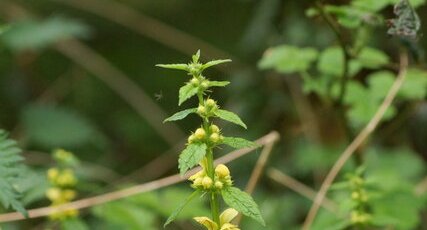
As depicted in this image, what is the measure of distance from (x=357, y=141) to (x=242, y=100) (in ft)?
3.41

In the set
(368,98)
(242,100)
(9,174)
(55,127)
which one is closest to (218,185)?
(9,174)

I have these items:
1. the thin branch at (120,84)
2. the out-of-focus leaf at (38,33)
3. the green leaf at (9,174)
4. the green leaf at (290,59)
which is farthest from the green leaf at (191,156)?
the thin branch at (120,84)

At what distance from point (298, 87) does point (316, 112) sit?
122 mm

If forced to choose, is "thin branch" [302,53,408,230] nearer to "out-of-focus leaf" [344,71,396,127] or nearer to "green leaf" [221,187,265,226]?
"out-of-focus leaf" [344,71,396,127]

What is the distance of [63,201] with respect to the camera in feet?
5.96

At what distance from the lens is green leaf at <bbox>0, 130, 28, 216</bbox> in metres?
1.32

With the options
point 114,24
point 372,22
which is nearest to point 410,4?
point 372,22

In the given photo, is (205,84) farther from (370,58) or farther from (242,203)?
(370,58)

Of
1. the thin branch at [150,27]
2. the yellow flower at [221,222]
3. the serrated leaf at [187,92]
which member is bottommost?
the yellow flower at [221,222]

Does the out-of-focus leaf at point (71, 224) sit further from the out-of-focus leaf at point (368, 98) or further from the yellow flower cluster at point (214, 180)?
the out-of-focus leaf at point (368, 98)

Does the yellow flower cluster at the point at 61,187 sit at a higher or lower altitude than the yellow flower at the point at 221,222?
higher

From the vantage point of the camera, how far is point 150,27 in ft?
13.0

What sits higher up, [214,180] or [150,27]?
[150,27]

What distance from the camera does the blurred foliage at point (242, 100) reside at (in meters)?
2.07
